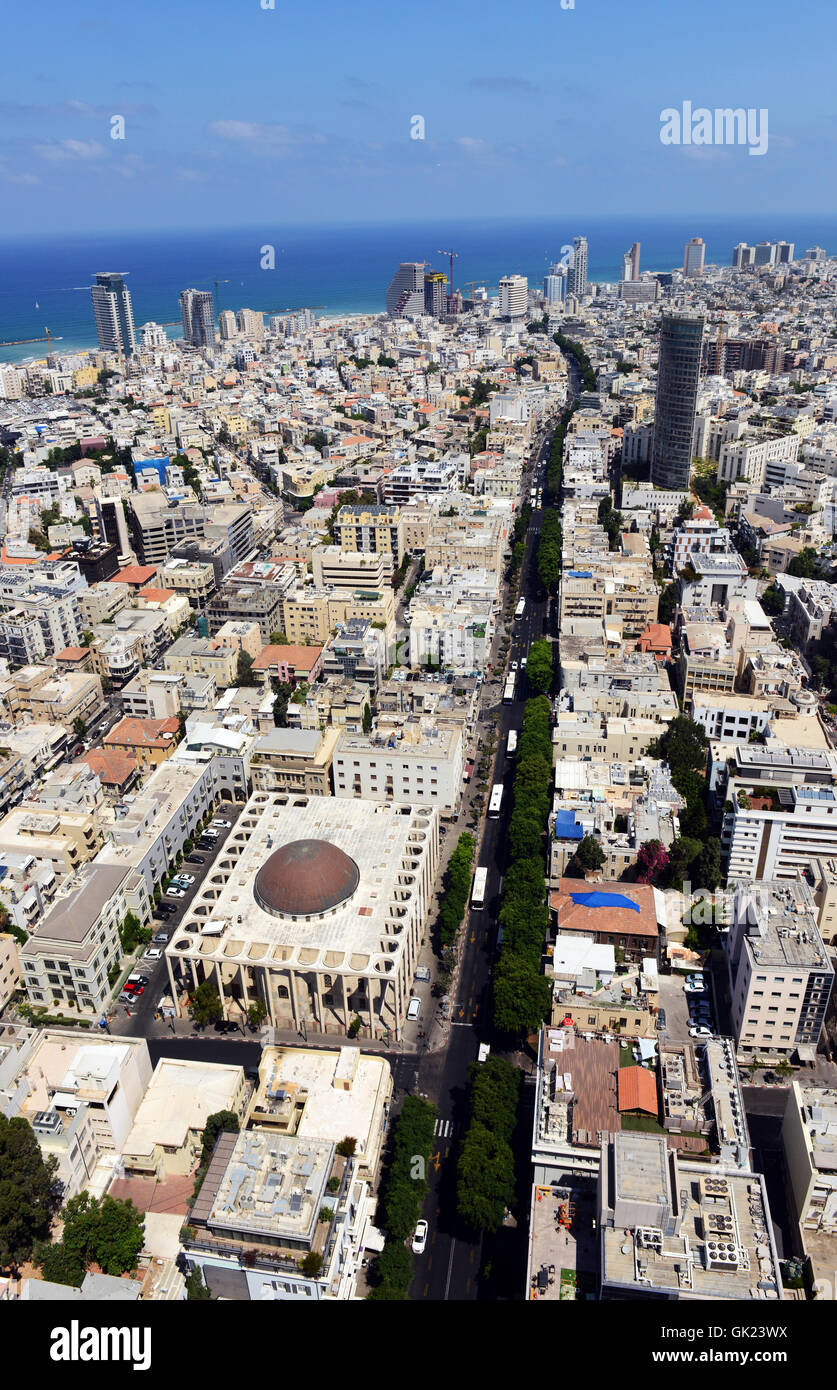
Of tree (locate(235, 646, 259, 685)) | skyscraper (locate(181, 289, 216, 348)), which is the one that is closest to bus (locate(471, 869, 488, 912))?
tree (locate(235, 646, 259, 685))

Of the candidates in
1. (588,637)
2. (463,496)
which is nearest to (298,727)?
(588,637)

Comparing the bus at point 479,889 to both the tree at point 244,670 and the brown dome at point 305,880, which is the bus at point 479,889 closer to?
the brown dome at point 305,880

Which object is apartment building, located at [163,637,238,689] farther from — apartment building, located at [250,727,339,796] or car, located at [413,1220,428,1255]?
car, located at [413,1220,428,1255]

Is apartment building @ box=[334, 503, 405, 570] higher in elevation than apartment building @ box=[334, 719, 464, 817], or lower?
higher

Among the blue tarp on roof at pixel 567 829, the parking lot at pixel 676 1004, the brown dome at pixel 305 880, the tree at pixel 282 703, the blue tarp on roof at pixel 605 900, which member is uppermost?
the brown dome at pixel 305 880

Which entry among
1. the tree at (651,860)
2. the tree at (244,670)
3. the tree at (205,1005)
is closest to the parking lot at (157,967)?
the tree at (205,1005)

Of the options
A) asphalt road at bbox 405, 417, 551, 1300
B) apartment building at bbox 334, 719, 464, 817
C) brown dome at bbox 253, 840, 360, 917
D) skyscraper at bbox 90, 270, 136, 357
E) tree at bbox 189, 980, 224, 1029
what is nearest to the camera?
asphalt road at bbox 405, 417, 551, 1300

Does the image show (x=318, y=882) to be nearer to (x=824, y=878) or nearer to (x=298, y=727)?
(x=298, y=727)
